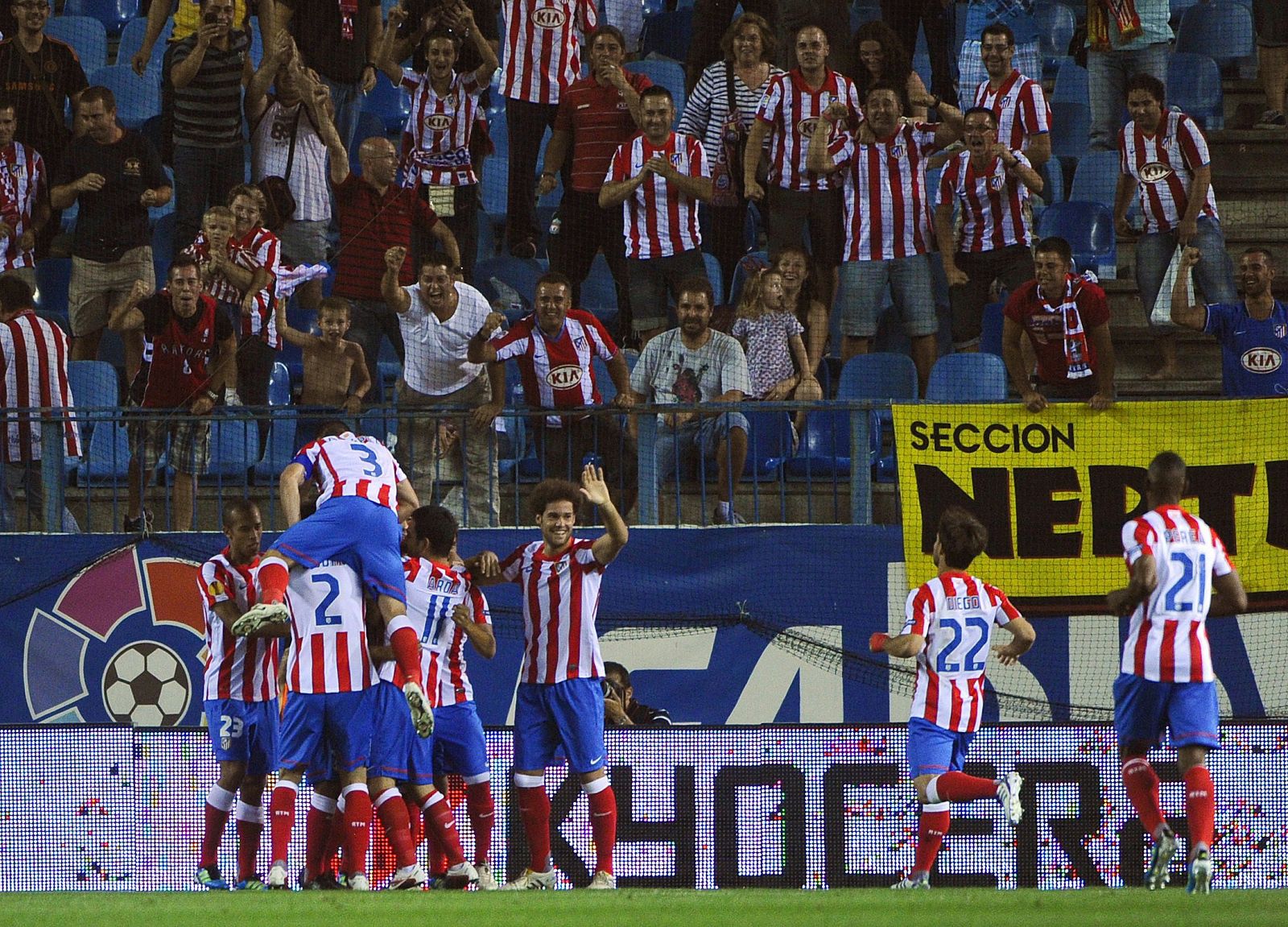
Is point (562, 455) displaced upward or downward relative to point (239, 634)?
upward

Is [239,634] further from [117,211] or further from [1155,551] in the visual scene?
[117,211]

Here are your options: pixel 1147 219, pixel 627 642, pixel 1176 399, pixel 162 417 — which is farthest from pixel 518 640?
pixel 1147 219

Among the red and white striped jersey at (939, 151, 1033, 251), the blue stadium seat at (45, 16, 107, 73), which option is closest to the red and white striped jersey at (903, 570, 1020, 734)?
the red and white striped jersey at (939, 151, 1033, 251)

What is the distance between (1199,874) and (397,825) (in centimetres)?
344

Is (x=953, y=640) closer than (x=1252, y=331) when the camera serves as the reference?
Yes

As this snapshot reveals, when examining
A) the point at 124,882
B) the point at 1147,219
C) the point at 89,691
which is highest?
the point at 1147,219

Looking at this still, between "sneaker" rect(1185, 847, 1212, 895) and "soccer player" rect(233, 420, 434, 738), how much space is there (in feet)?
10.8

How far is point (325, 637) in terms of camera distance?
8.09m

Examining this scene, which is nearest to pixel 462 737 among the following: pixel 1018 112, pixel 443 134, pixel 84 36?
pixel 443 134

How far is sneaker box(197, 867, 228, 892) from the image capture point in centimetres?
891

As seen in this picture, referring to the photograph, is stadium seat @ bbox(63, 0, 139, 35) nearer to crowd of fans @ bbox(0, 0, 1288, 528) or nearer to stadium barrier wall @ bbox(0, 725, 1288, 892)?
crowd of fans @ bbox(0, 0, 1288, 528)

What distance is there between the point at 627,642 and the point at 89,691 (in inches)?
131

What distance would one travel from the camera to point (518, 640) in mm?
11000

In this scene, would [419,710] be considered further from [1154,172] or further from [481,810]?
[1154,172]
